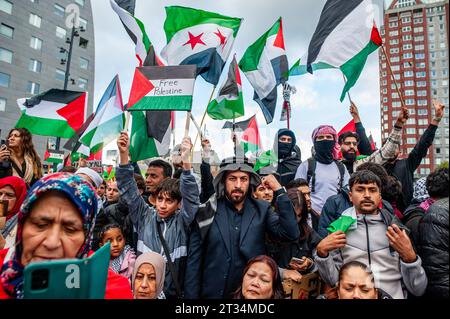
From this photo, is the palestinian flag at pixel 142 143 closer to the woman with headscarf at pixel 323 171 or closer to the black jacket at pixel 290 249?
the woman with headscarf at pixel 323 171

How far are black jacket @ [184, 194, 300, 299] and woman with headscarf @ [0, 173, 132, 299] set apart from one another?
1.36 meters

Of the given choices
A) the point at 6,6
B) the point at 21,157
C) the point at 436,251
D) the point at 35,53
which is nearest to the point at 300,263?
the point at 436,251

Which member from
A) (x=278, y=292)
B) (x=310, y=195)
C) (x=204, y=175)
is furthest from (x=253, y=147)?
(x=278, y=292)

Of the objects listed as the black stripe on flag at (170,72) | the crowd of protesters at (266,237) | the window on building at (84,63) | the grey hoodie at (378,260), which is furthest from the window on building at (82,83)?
the grey hoodie at (378,260)

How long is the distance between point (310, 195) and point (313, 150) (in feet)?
2.38

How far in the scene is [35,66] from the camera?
30.2m

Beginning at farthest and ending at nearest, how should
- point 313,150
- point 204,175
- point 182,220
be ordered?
point 313,150 < point 204,175 < point 182,220

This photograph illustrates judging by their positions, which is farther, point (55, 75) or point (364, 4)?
point (55, 75)

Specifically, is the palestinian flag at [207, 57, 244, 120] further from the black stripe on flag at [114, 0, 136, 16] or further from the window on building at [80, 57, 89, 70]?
the window on building at [80, 57, 89, 70]

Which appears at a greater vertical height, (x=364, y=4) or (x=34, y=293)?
(x=364, y=4)

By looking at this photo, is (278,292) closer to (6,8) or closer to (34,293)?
(34,293)

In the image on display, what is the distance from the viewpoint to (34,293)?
89cm

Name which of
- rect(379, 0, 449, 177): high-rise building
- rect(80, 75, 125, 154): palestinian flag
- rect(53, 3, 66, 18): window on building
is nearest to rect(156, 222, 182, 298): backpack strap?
rect(80, 75, 125, 154): palestinian flag

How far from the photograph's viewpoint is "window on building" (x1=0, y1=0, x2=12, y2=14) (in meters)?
27.6
